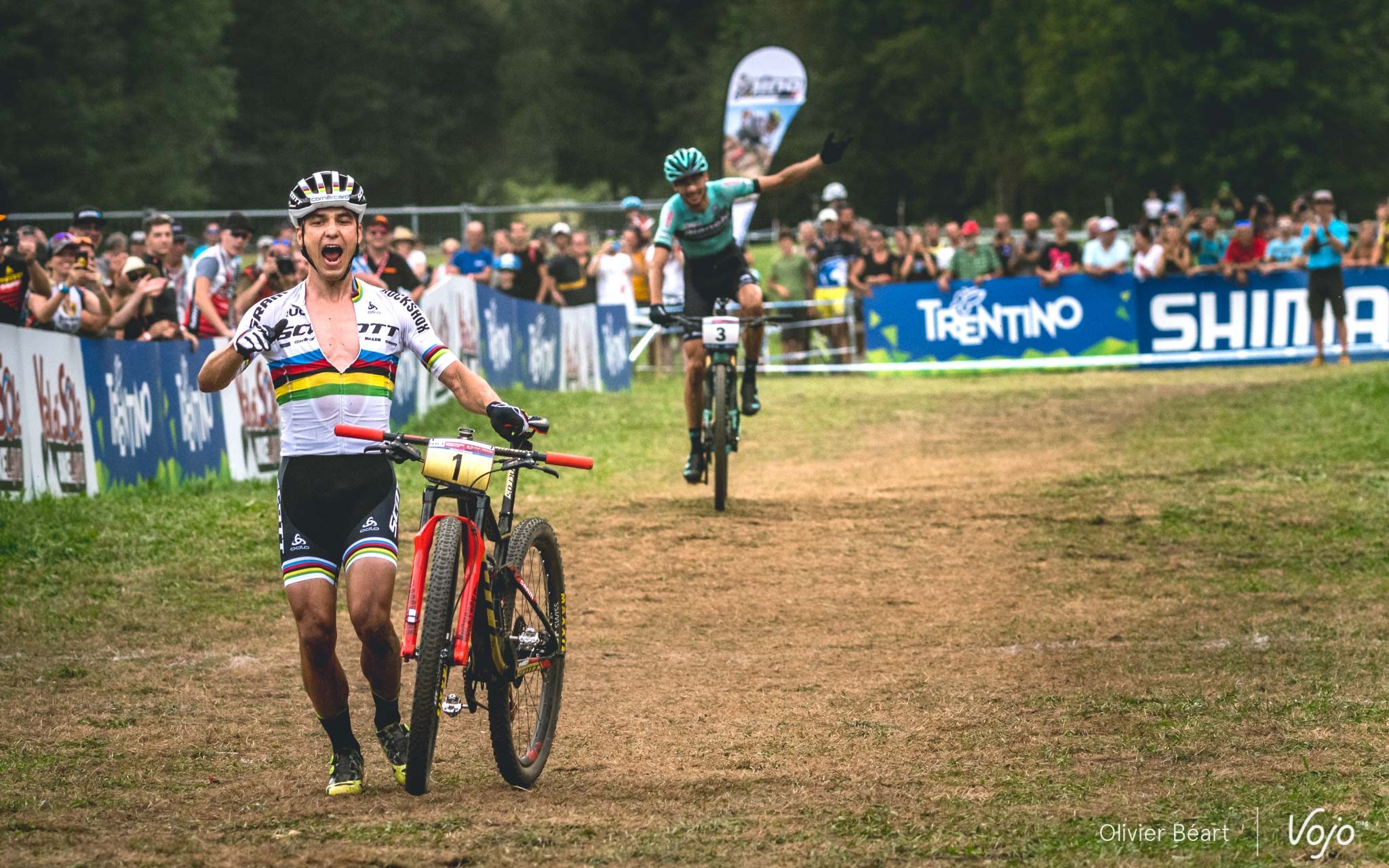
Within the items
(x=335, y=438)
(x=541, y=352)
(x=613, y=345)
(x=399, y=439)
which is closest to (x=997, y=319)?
(x=613, y=345)

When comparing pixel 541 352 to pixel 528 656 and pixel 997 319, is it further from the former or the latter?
pixel 528 656

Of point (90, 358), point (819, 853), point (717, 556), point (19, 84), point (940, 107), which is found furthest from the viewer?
point (940, 107)

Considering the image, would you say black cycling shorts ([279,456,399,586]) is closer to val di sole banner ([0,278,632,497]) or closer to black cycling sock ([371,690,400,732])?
black cycling sock ([371,690,400,732])

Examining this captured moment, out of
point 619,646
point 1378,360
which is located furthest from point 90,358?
point 1378,360

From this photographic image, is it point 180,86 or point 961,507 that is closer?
point 961,507

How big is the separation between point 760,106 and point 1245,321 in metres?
7.93

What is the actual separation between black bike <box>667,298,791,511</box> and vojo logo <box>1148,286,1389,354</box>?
14.7 metres

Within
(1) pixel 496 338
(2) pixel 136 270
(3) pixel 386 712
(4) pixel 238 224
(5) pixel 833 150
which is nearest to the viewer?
(3) pixel 386 712

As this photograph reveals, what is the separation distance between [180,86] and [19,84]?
12.5 metres

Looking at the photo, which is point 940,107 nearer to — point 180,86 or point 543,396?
point 180,86

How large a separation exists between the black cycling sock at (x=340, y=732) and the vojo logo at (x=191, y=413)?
7688 millimetres

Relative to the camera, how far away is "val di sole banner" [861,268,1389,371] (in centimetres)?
2592

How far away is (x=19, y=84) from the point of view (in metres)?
46.1

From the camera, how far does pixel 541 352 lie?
22.9 m
